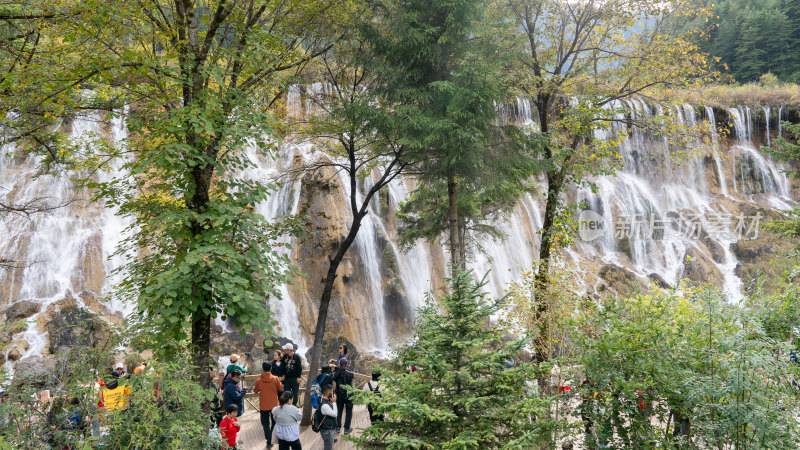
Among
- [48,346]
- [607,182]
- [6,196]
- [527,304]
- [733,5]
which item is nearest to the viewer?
[527,304]

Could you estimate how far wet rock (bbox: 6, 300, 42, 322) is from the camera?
1623 cm

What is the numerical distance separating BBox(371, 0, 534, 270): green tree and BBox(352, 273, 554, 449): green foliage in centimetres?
357

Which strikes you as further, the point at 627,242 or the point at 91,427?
the point at 627,242

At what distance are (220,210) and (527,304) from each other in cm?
588

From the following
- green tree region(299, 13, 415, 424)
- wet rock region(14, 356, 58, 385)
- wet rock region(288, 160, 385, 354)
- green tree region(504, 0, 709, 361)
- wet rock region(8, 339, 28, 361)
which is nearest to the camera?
green tree region(299, 13, 415, 424)

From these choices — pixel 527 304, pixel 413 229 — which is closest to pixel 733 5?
pixel 413 229

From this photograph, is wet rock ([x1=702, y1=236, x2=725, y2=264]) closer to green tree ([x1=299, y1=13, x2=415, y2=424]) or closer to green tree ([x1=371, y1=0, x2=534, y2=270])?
green tree ([x1=371, y1=0, x2=534, y2=270])

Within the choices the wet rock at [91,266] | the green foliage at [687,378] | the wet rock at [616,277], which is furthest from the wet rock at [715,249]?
the wet rock at [91,266]

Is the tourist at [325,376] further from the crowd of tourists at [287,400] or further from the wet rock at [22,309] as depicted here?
the wet rock at [22,309]

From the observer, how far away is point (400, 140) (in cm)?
934

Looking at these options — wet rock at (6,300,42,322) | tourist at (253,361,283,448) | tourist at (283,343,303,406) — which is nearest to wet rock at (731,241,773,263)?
tourist at (283,343,303,406)

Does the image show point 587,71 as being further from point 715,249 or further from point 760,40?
point 760,40

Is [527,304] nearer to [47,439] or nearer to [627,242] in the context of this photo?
[47,439]

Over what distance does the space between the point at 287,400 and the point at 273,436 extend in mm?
2765
